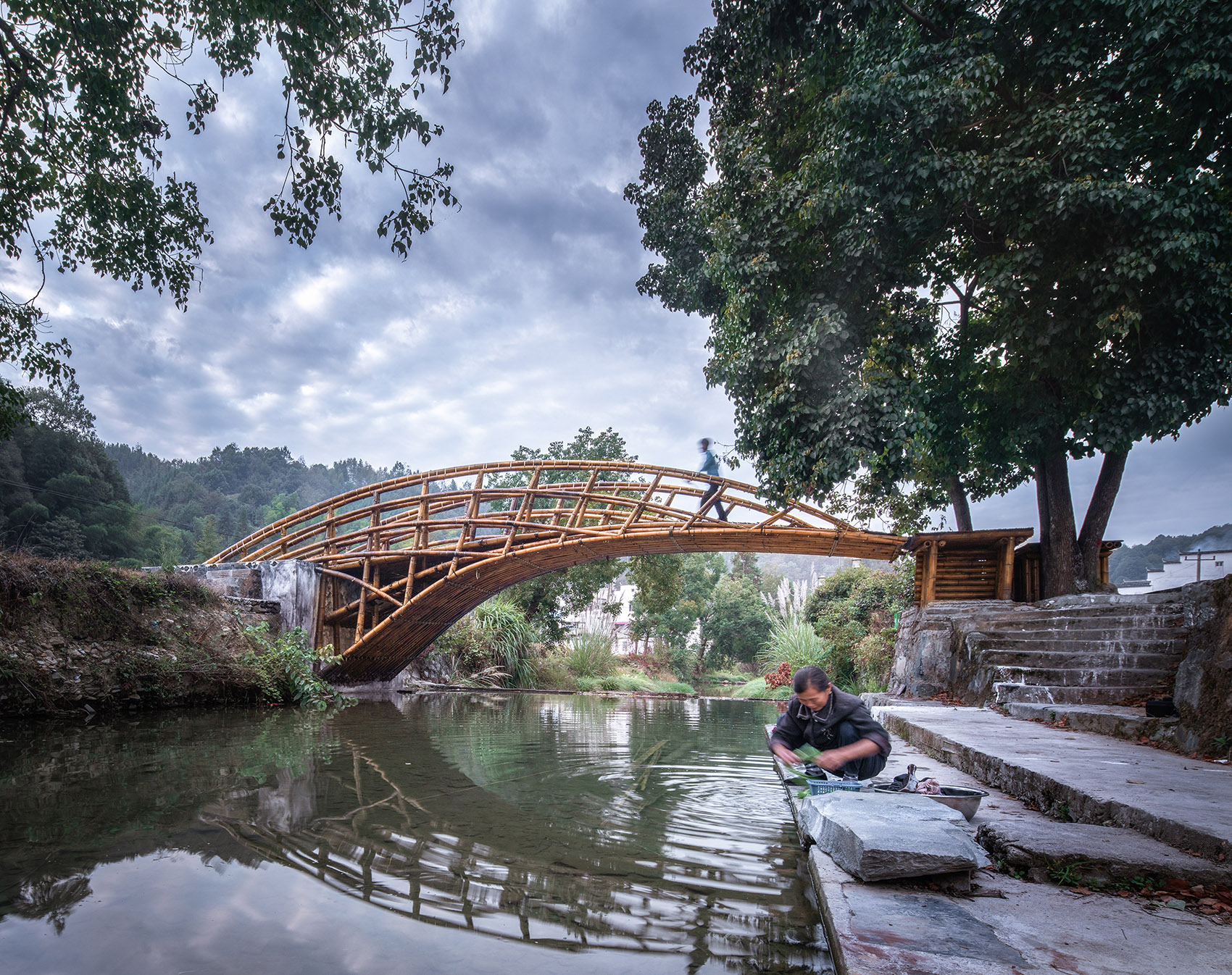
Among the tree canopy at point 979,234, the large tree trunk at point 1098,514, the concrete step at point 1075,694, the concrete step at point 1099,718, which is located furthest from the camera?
the large tree trunk at point 1098,514

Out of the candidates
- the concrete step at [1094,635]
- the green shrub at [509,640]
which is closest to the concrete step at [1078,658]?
the concrete step at [1094,635]

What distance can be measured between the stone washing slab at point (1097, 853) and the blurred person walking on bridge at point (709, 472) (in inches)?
338

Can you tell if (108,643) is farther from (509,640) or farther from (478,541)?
(509,640)

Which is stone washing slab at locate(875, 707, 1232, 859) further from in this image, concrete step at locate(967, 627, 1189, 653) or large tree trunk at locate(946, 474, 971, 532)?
large tree trunk at locate(946, 474, 971, 532)

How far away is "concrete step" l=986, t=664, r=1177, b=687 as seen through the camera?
213 inches

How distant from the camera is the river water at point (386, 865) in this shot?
1.75 m

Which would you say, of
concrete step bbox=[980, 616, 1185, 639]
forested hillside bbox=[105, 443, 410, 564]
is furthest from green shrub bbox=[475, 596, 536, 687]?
forested hillside bbox=[105, 443, 410, 564]

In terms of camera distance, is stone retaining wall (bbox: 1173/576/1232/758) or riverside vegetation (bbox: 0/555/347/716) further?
riverside vegetation (bbox: 0/555/347/716)

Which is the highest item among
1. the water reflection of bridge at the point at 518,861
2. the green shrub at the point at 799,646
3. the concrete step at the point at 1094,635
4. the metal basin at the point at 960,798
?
the concrete step at the point at 1094,635

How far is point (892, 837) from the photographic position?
1.96 metres

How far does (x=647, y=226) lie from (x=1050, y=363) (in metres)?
8.67

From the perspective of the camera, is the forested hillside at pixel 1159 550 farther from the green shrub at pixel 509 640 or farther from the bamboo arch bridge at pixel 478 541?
the green shrub at pixel 509 640

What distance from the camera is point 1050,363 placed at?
317 inches

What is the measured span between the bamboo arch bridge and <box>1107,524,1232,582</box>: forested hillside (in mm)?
13259
